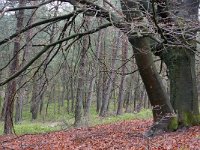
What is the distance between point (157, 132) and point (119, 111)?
16.1m

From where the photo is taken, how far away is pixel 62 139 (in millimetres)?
11562

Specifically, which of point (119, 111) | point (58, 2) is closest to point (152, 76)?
point (58, 2)

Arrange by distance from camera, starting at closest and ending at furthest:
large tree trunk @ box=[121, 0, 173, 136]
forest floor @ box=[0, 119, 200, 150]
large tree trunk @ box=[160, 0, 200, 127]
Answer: forest floor @ box=[0, 119, 200, 150] < large tree trunk @ box=[121, 0, 173, 136] < large tree trunk @ box=[160, 0, 200, 127]

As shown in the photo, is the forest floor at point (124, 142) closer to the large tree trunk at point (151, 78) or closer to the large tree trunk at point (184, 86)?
the large tree trunk at point (184, 86)

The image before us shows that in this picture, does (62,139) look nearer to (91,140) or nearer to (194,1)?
(91,140)

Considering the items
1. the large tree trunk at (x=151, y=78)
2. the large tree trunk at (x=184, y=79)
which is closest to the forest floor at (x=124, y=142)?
the large tree trunk at (x=184, y=79)

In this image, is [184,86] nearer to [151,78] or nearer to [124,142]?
[151,78]

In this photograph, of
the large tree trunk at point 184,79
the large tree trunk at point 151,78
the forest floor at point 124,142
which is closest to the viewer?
the forest floor at point 124,142

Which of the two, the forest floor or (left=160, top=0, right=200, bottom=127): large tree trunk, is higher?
(left=160, top=0, right=200, bottom=127): large tree trunk

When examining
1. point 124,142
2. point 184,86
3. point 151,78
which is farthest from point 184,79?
point 124,142

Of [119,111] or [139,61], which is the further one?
[119,111]

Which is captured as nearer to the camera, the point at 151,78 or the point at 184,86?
the point at 151,78

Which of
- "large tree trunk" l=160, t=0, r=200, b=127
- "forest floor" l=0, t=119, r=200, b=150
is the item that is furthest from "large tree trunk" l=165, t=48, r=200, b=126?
"forest floor" l=0, t=119, r=200, b=150

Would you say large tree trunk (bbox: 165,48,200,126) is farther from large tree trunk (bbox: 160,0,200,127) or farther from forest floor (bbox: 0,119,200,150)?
forest floor (bbox: 0,119,200,150)
